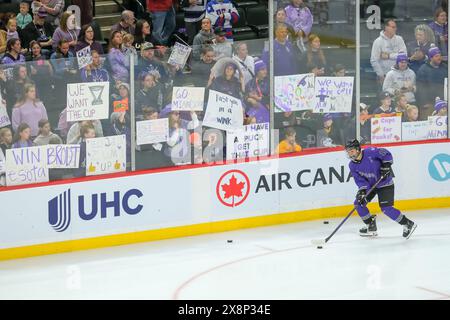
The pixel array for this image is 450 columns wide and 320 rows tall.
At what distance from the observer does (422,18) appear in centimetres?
1342

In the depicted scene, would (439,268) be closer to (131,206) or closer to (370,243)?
(370,243)

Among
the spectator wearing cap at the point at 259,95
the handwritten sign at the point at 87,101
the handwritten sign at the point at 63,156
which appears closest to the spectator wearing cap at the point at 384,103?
the spectator wearing cap at the point at 259,95

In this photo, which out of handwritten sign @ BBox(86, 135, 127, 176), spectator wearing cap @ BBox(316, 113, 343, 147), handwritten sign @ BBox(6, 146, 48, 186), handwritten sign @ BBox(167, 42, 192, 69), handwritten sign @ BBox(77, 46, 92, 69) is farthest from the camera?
spectator wearing cap @ BBox(316, 113, 343, 147)

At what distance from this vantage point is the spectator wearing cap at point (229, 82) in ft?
40.4

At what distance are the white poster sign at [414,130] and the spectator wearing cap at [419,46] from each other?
63 centimetres

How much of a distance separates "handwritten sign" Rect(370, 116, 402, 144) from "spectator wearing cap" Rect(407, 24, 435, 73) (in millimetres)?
681

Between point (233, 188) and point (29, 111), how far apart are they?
246 centimetres

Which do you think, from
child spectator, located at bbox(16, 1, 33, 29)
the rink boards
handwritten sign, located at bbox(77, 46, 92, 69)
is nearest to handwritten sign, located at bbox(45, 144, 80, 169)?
the rink boards

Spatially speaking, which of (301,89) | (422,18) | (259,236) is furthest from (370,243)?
(422,18)

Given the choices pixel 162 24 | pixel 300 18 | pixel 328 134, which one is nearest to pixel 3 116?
pixel 162 24

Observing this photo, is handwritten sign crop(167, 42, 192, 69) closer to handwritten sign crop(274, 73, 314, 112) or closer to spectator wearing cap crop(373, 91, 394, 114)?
handwritten sign crop(274, 73, 314, 112)

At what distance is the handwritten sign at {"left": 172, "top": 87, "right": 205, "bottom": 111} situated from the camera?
12.1m

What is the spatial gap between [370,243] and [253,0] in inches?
192
